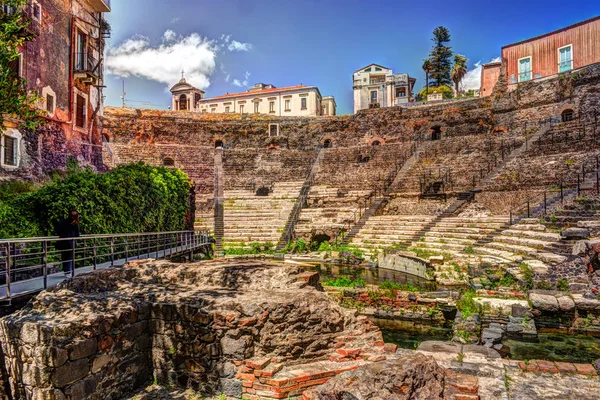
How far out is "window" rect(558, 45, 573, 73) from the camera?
26.9m

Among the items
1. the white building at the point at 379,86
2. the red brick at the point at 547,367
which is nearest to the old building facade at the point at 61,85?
the red brick at the point at 547,367

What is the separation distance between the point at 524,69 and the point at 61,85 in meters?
30.2

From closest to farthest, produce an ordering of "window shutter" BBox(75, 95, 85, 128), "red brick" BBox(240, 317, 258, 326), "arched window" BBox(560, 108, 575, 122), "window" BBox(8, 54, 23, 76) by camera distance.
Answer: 1. "red brick" BBox(240, 317, 258, 326)
2. "window" BBox(8, 54, 23, 76)
3. "window shutter" BBox(75, 95, 85, 128)
4. "arched window" BBox(560, 108, 575, 122)

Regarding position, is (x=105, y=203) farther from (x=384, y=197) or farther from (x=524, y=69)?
(x=524, y=69)

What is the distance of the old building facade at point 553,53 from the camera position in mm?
25891

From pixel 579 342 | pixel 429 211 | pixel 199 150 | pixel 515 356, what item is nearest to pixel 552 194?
pixel 429 211

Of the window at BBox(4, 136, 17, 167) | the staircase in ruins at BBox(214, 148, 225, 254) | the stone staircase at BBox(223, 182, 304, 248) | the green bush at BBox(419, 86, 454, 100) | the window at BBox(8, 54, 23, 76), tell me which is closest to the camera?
the window at BBox(8, 54, 23, 76)

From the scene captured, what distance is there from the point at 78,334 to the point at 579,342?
28.2 feet

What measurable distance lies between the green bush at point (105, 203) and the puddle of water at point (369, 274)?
622 centimetres

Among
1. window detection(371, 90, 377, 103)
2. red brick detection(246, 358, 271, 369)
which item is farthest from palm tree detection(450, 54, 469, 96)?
red brick detection(246, 358, 271, 369)

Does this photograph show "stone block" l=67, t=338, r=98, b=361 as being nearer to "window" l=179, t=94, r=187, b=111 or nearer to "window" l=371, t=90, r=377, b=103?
"window" l=371, t=90, r=377, b=103

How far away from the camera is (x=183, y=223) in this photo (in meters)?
17.5

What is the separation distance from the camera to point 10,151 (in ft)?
46.7

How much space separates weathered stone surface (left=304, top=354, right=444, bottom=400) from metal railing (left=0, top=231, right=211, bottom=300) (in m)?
4.44
